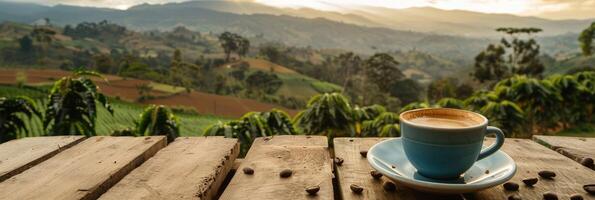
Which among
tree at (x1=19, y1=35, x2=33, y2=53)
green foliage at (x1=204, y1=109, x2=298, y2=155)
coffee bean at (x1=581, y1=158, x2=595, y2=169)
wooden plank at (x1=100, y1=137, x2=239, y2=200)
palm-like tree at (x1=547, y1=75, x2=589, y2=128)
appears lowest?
tree at (x1=19, y1=35, x2=33, y2=53)

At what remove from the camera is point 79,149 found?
1.41 meters

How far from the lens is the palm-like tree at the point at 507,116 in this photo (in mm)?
5176

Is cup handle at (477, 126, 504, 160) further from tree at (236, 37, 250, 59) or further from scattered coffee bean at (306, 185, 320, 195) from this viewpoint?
tree at (236, 37, 250, 59)

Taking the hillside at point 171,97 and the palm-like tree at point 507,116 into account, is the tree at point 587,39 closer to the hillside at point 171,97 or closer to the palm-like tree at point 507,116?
the hillside at point 171,97

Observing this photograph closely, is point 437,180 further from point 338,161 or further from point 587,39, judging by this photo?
point 587,39

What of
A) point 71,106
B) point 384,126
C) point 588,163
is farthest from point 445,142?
point 384,126

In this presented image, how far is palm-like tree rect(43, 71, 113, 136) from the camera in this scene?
310 centimetres

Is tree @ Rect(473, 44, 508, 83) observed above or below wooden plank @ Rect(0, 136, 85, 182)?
below

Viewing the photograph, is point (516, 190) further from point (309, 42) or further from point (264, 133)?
point (309, 42)

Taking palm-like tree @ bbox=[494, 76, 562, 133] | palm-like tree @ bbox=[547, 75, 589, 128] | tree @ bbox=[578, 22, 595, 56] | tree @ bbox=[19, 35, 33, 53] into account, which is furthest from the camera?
tree @ bbox=[19, 35, 33, 53]

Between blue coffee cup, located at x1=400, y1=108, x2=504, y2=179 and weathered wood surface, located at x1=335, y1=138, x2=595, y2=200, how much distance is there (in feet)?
0.21

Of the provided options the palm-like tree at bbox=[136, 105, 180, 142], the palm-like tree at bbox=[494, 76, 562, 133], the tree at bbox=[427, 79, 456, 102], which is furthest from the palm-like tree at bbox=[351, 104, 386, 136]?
the tree at bbox=[427, 79, 456, 102]

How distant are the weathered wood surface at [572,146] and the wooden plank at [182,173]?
3.27 feet

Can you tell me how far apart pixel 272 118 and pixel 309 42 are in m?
139
